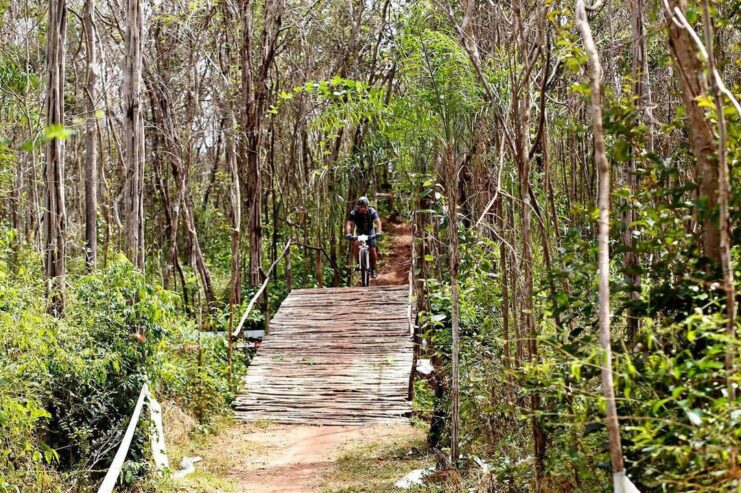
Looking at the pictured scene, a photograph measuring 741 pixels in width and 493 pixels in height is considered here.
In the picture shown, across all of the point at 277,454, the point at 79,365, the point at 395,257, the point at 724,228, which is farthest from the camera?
the point at 395,257

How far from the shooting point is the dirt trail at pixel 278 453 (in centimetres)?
734

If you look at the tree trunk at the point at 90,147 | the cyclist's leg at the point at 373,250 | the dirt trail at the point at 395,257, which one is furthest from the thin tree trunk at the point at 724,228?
the dirt trail at the point at 395,257

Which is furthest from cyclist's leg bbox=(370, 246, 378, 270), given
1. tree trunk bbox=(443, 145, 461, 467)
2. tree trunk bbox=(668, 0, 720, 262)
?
tree trunk bbox=(668, 0, 720, 262)

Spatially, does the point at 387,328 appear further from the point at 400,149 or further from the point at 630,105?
the point at 630,105

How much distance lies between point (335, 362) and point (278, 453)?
2.54m

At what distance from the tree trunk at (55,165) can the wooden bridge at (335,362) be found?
3491 millimetres

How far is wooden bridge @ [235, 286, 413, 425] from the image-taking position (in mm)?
9867

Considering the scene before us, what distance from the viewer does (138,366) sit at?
22.3 ft

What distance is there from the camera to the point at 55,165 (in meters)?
7.21

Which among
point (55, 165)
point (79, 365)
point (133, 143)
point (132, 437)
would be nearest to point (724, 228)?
point (79, 365)

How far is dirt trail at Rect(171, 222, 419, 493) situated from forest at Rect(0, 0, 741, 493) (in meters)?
0.12

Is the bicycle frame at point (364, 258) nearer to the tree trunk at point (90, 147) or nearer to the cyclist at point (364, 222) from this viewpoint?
the cyclist at point (364, 222)

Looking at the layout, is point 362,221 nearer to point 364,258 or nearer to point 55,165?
point 364,258

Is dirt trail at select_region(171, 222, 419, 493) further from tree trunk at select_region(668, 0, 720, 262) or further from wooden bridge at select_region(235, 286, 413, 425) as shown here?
tree trunk at select_region(668, 0, 720, 262)
